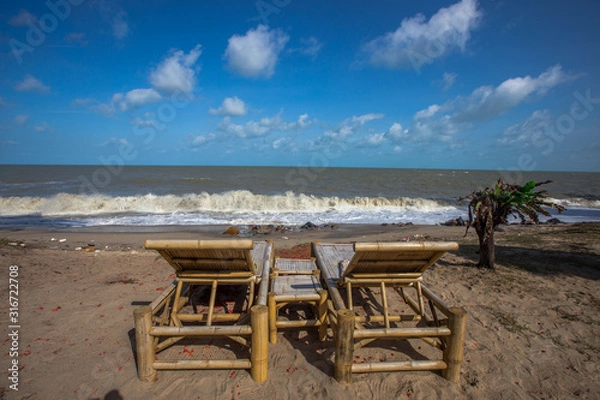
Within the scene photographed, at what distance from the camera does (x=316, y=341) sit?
354cm

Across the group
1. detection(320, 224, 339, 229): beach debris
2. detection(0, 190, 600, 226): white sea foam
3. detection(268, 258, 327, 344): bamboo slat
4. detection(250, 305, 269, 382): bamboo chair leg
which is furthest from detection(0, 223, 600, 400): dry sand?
detection(0, 190, 600, 226): white sea foam

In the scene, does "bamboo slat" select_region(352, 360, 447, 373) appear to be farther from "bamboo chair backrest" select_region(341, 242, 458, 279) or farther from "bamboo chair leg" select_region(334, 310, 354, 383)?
"bamboo chair backrest" select_region(341, 242, 458, 279)

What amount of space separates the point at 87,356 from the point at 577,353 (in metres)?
5.63

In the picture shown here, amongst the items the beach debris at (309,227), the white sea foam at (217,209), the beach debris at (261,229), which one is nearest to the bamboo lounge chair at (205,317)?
the beach debris at (261,229)

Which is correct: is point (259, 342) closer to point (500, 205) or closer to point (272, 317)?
point (272, 317)

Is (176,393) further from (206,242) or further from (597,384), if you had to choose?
(597,384)

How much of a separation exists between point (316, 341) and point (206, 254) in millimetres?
1747

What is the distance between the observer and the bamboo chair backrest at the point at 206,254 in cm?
294

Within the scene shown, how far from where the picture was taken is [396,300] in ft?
15.1

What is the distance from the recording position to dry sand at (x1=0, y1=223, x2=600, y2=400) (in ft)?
9.03

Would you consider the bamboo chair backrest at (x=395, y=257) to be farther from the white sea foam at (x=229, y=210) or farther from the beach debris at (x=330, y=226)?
the white sea foam at (x=229, y=210)

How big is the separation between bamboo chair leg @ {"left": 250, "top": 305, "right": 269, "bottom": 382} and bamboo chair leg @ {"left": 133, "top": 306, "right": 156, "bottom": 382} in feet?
3.25

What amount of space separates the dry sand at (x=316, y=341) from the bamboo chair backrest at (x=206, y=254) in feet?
3.25

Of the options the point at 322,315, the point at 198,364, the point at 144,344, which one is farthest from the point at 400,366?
the point at 144,344
